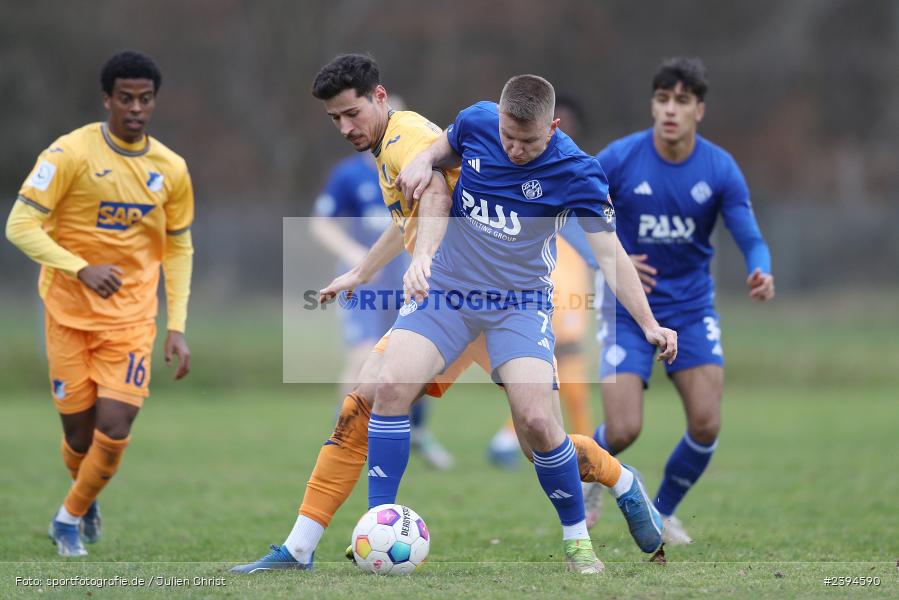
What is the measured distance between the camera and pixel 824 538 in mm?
6836

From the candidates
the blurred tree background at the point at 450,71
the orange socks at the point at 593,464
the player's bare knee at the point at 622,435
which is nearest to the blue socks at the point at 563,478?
the orange socks at the point at 593,464

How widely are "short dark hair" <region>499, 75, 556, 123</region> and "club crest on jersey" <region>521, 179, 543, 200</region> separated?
13.9 inches

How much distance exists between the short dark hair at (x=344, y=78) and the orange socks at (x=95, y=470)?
7.69ft

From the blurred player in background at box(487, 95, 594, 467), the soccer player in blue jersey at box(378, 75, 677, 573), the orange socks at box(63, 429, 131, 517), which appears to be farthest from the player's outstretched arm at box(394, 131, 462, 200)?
the blurred player in background at box(487, 95, 594, 467)

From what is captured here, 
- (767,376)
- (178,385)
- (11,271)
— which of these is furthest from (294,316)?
(767,376)

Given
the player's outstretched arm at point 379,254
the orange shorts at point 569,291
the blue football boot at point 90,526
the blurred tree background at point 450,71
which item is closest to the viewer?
the player's outstretched arm at point 379,254

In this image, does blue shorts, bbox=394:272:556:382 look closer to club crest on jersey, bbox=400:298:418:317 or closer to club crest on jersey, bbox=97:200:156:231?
club crest on jersey, bbox=400:298:418:317

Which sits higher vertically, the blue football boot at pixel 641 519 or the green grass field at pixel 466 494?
the blue football boot at pixel 641 519

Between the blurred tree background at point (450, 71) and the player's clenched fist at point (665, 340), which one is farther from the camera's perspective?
the blurred tree background at point (450, 71)

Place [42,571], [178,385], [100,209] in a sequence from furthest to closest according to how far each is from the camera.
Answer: [178,385], [100,209], [42,571]

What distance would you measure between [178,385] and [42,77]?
49.8 feet

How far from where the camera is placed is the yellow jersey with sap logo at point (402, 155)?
5.61 meters

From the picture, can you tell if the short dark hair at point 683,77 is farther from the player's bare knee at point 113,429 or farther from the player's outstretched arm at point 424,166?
the player's bare knee at point 113,429

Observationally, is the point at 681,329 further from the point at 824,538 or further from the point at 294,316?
the point at 294,316
